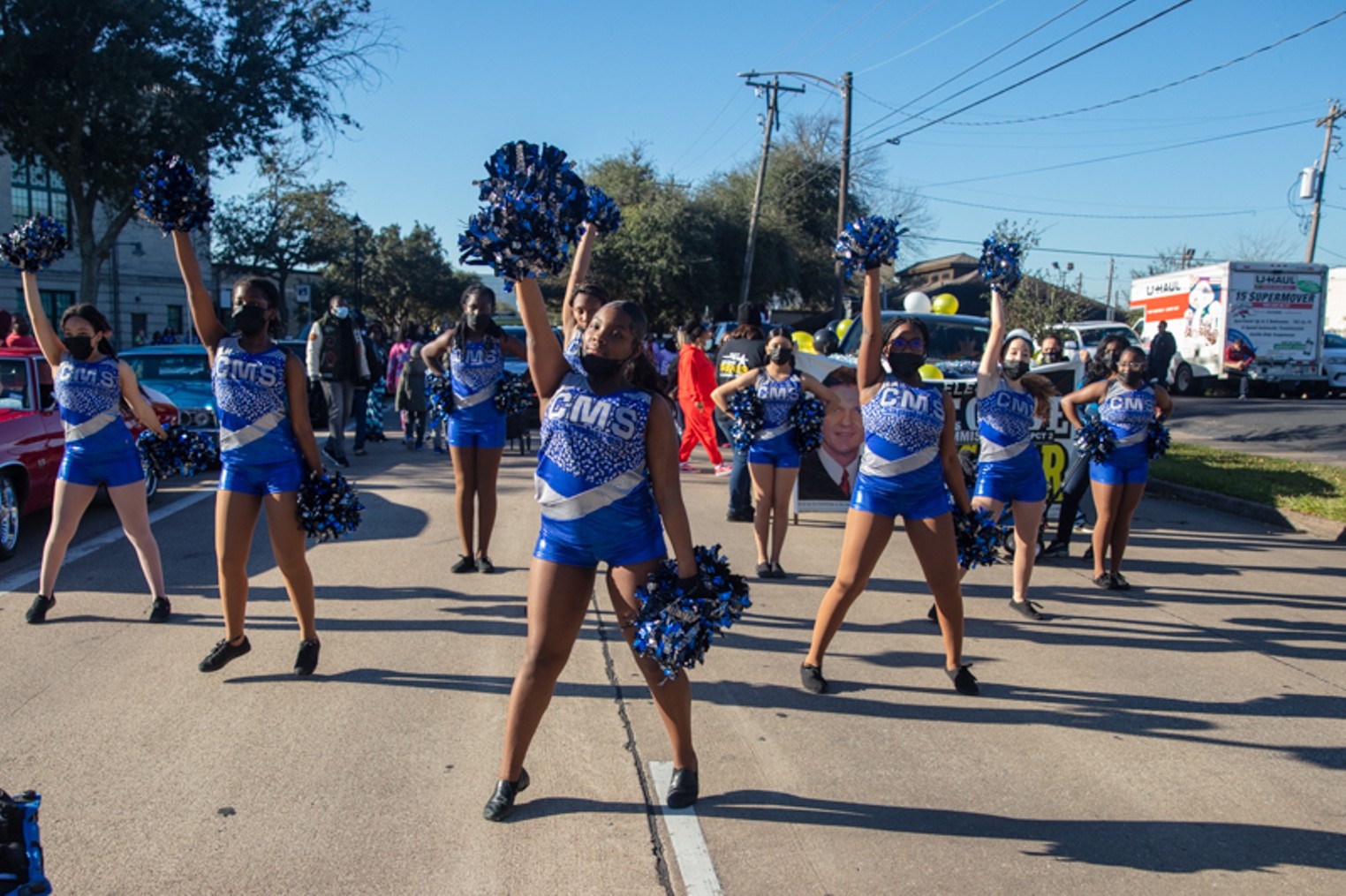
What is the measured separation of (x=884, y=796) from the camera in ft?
12.6

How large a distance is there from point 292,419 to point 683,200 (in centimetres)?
3686

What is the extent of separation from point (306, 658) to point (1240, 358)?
87.8 ft

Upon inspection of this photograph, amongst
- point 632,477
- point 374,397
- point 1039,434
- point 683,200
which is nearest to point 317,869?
point 632,477

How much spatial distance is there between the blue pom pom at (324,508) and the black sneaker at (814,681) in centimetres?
235

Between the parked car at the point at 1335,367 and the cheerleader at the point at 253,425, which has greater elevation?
the parked car at the point at 1335,367

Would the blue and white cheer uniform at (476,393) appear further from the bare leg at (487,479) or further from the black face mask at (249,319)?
the black face mask at (249,319)

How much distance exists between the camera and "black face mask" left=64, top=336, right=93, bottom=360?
225 inches

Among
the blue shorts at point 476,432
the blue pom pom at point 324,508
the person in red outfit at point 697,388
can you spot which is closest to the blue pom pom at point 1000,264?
the blue shorts at point 476,432

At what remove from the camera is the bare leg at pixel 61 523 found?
18.8 ft

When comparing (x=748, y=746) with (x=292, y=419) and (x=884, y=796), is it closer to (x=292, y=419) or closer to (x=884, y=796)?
(x=884, y=796)

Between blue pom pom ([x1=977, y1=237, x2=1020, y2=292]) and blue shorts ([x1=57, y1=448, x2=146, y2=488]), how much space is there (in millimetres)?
5129

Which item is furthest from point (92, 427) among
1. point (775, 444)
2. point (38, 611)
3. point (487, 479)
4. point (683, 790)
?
point (775, 444)

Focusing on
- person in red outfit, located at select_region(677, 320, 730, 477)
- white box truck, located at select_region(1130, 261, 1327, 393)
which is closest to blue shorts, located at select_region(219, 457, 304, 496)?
person in red outfit, located at select_region(677, 320, 730, 477)

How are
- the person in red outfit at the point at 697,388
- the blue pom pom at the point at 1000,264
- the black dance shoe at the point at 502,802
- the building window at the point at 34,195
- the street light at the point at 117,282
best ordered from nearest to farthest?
the black dance shoe at the point at 502,802 → the blue pom pom at the point at 1000,264 → the person in red outfit at the point at 697,388 → the building window at the point at 34,195 → the street light at the point at 117,282
